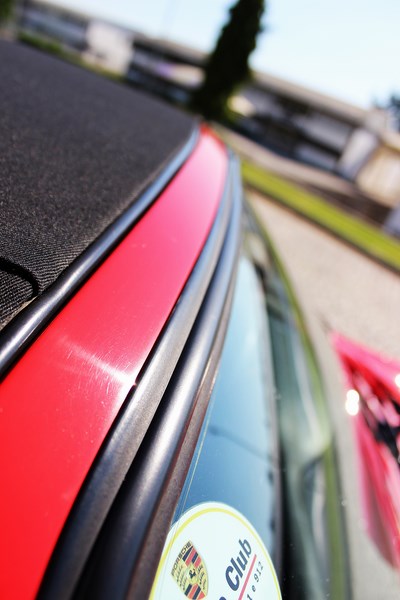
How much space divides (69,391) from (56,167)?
2.26 feet

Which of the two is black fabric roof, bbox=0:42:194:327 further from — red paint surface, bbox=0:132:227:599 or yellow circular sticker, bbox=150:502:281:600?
yellow circular sticker, bbox=150:502:281:600

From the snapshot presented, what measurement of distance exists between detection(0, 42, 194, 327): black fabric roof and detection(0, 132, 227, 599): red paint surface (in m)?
0.08

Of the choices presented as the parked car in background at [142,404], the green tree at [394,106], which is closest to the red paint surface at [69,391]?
the parked car in background at [142,404]

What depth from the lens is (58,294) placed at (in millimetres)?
650

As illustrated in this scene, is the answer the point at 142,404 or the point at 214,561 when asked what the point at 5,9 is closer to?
the point at 142,404

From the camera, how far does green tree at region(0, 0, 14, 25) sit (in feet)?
76.6

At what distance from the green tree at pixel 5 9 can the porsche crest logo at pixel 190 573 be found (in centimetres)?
3172

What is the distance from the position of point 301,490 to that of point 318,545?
6.9 inches

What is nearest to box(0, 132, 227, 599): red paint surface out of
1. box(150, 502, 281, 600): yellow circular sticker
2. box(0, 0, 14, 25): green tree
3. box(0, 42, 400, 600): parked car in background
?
box(0, 42, 400, 600): parked car in background

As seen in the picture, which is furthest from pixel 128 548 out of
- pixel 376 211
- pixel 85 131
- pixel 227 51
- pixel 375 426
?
pixel 227 51

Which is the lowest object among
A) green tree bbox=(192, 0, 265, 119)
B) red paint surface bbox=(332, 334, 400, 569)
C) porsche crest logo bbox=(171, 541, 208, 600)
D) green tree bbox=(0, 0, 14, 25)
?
red paint surface bbox=(332, 334, 400, 569)

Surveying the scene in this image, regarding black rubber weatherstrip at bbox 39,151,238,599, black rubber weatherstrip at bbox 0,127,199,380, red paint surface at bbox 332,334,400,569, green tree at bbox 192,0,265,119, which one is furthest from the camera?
green tree at bbox 192,0,265,119

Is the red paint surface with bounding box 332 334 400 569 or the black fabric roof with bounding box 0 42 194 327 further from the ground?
the black fabric roof with bounding box 0 42 194 327

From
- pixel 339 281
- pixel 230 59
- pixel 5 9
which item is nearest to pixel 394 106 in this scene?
pixel 230 59
